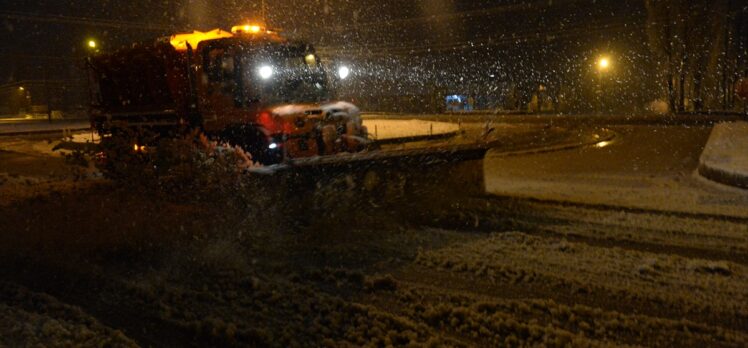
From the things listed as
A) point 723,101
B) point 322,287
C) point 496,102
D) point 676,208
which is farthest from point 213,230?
point 496,102

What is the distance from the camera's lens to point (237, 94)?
10.3 metres

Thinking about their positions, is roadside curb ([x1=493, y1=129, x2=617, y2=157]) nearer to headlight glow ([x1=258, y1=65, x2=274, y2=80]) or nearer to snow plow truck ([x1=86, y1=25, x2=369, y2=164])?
snow plow truck ([x1=86, y1=25, x2=369, y2=164])

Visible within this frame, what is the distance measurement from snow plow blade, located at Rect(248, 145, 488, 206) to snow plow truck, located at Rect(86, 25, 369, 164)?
3.29 m

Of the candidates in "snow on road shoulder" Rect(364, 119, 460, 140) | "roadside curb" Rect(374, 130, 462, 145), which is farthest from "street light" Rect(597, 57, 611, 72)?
"roadside curb" Rect(374, 130, 462, 145)

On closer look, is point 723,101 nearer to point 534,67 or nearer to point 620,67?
point 620,67

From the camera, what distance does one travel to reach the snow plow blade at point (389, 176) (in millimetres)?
6746

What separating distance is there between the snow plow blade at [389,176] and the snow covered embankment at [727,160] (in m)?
4.74

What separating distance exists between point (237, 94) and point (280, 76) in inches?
35.9

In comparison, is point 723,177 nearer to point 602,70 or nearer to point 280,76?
point 280,76

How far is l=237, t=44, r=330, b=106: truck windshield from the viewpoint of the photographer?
1038 centimetres

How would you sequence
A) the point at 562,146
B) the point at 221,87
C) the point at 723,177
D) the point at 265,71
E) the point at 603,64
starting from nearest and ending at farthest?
the point at 723,177 < the point at 221,87 < the point at 265,71 < the point at 562,146 < the point at 603,64

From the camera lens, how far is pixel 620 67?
45.0 meters

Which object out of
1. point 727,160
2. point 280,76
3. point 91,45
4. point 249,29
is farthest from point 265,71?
point 91,45

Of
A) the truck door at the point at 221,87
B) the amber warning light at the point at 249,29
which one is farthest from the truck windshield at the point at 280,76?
the amber warning light at the point at 249,29
